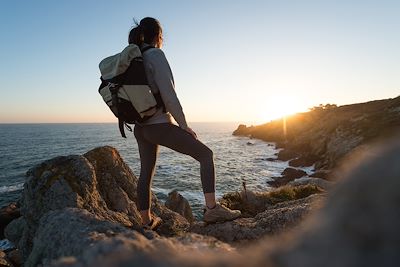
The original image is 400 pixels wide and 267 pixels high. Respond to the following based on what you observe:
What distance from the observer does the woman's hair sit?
180 inches

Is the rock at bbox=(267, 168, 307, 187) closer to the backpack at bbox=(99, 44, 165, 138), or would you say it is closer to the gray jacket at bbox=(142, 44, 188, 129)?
the gray jacket at bbox=(142, 44, 188, 129)

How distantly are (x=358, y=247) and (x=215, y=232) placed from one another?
387 cm

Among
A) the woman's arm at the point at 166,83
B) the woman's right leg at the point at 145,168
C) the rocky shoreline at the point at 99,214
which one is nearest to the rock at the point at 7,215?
the rocky shoreline at the point at 99,214

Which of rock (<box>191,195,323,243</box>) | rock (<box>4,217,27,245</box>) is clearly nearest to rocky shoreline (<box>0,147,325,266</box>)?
rock (<box>191,195,323,243</box>)

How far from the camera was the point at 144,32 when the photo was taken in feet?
15.1

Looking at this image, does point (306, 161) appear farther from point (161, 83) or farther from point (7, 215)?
point (161, 83)

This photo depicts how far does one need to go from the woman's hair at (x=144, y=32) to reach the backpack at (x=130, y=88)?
0.28 meters

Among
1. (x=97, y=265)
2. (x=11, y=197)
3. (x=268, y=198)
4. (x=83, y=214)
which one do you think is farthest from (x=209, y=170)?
(x=11, y=197)

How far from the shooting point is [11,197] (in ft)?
98.8

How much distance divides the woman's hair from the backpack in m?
0.28

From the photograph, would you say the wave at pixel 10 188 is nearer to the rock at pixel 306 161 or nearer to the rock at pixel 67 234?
the rock at pixel 306 161

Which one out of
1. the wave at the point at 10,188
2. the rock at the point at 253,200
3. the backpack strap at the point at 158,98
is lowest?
the wave at the point at 10,188

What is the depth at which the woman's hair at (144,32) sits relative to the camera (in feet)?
15.0

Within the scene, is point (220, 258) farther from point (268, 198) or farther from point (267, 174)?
point (267, 174)
